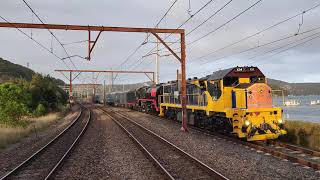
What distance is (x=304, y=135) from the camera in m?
16.9

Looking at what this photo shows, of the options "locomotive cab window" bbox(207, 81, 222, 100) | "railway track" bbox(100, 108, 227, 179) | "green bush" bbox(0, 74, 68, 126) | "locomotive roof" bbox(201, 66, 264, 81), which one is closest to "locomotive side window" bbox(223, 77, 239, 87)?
"locomotive roof" bbox(201, 66, 264, 81)

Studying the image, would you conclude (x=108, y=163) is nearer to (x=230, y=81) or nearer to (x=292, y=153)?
(x=292, y=153)

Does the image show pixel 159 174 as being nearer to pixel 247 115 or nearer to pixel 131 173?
pixel 131 173

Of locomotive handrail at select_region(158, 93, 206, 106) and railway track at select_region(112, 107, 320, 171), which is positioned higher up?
locomotive handrail at select_region(158, 93, 206, 106)

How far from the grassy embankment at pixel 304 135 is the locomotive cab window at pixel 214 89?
4138mm

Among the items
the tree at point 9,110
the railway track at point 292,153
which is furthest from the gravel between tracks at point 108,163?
the tree at point 9,110

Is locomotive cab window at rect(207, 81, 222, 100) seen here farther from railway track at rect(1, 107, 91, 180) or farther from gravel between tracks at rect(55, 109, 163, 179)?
railway track at rect(1, 107, 91, 180)

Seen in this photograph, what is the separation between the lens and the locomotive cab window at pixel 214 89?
17953mm

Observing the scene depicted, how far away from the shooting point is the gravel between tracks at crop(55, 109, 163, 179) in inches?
413

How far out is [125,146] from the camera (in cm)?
1619

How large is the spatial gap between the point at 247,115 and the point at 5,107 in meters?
19.9

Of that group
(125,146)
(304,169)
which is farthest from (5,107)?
(304,169)

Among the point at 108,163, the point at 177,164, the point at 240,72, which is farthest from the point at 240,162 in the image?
the point at 240,72

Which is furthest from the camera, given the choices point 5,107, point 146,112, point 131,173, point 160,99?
point 146,112
